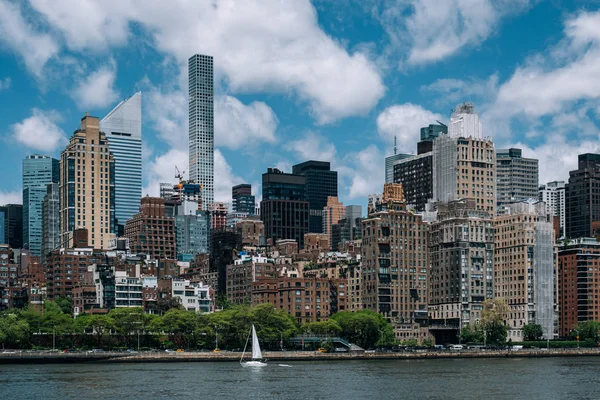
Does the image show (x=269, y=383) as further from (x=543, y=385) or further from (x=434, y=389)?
(x=543, y=385)

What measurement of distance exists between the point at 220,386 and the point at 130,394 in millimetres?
19502

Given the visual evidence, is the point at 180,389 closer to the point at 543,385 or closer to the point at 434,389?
the point at 434,389

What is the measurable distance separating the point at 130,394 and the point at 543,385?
67.2m

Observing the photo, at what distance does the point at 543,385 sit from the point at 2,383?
289ft

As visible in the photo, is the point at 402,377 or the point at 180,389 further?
the point at 402,377

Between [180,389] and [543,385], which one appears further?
[543,385]

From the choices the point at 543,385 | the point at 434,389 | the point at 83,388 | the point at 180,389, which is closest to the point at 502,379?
the point at 543,385

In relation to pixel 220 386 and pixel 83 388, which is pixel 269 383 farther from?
pixel 83 388

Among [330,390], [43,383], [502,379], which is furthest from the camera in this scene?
[502,379]

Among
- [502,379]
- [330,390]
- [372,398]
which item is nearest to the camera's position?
[372,398]

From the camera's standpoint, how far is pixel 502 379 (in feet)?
641

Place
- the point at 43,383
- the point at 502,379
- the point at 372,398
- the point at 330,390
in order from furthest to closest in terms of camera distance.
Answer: the point at 502,379 → the point at 43,383 → the point at 330,390 → the point at 372,398

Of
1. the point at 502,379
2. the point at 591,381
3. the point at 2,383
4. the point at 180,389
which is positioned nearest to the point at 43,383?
the point at 2,383

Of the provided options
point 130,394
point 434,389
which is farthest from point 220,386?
point 434,389
